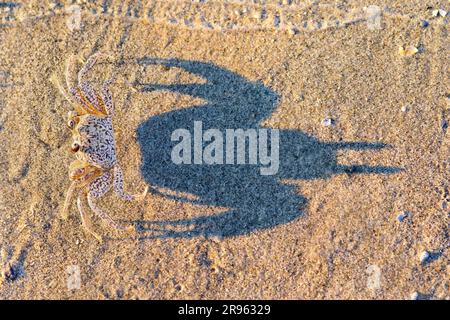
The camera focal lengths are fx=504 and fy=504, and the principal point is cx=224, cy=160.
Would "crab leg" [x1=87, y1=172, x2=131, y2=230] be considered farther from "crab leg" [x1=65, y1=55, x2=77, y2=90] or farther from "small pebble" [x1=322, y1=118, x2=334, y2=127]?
"small pebble" [x1=322, y1=118, x2=334, y2=127]

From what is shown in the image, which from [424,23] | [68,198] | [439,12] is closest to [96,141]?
[68,198]

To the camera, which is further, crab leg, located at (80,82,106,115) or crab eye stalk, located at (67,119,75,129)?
crab leg, located at (80,82,106,115)

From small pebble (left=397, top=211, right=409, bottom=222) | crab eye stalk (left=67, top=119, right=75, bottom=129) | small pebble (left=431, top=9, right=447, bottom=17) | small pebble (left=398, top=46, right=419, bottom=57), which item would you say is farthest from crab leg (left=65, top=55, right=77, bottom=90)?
small pebble (left=431, top=9, right=447, bottom=17)

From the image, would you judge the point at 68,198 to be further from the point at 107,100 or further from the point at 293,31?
the point at 293,31

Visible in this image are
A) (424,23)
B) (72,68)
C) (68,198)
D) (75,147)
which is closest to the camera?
(75,147)

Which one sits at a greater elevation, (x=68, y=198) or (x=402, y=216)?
(x=68, y=198)

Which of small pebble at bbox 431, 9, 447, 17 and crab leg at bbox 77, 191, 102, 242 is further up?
Result: small pebble at bbox 431, 9, 447, 17

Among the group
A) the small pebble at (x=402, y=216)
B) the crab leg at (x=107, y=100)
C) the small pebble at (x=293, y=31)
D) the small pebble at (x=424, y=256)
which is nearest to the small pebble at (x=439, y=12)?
the small pebble at (x=293, y=31)
